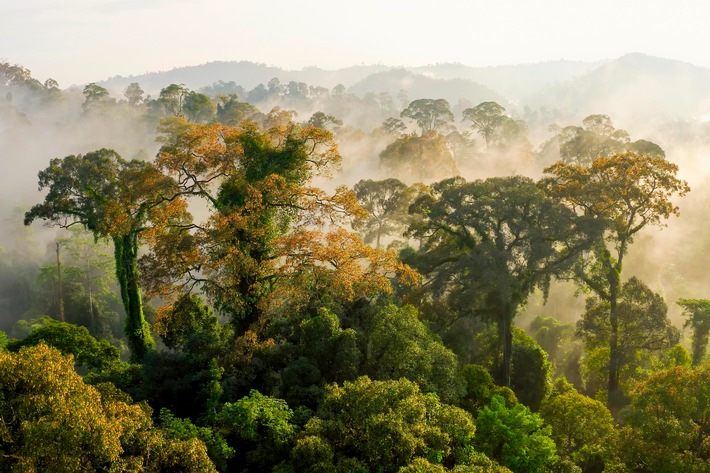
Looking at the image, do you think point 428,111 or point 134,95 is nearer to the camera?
point 428,111

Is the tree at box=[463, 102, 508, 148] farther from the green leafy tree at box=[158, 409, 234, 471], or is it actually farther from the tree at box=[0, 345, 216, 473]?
the tree at box=[0, 345, 216, 473]

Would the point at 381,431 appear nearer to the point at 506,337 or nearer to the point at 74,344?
the point at 74,344

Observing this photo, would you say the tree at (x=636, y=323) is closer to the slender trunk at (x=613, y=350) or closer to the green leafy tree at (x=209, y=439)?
the slender trunk at (x=613, y=350)

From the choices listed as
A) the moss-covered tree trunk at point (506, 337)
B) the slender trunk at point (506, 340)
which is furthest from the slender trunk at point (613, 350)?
the slender trunk at point (506, 340)

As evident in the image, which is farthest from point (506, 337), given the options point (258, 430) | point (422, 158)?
point (422, 158)

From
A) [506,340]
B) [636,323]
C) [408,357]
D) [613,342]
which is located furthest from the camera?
[613,342]

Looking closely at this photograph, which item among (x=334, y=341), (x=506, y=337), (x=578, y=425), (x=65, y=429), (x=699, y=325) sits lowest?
(x=578, y=425)
